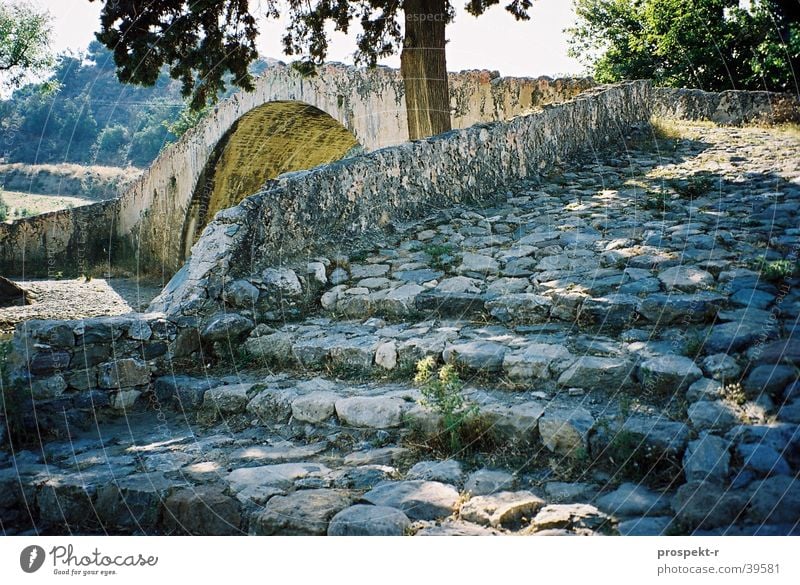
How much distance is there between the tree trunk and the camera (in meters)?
9.98

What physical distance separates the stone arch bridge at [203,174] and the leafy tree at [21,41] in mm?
3884

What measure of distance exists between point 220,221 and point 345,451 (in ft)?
9.13

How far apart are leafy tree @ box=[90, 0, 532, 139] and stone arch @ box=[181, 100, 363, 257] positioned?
15.6ft

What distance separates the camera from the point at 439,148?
7508mm

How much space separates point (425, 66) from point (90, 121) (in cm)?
2185

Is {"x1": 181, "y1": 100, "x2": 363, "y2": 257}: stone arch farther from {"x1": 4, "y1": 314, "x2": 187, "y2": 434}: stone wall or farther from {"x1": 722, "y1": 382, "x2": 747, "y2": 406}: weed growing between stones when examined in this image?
{"x1": 722, "y1": 382, "x2": 747, "y2": 406}: weed growing between stones

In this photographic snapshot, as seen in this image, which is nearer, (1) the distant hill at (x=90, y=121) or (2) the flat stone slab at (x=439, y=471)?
(2) the flat stone slab at (x=439, y=471)

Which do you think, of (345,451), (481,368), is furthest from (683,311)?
(345,451)

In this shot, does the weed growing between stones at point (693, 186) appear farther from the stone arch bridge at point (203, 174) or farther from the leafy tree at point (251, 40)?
the stone arch bridge at point (203, 174)

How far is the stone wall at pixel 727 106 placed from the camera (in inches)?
484

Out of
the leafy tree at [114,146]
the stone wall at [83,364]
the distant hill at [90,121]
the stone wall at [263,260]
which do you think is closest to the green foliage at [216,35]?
the stone wall at [263,260]

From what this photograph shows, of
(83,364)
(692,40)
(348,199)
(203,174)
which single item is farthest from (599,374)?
(203,174)

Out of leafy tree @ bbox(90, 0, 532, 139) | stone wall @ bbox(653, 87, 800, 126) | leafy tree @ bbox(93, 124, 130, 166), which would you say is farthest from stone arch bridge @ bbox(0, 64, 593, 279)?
leafy tree @ bbox(93, 124, 130, 166)

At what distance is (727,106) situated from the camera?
13.6 metres
